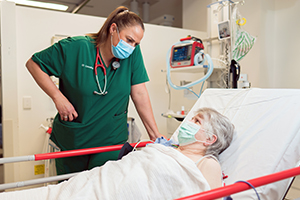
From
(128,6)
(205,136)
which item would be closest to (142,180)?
(205,136)

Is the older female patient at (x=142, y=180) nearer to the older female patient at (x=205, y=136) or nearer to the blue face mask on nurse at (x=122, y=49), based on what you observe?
the older female patient at (x=205, y=136)

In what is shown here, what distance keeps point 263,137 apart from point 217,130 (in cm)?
23

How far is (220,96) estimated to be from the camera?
1.65m

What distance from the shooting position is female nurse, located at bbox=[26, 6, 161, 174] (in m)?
1.44

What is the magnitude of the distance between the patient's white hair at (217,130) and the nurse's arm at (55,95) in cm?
68

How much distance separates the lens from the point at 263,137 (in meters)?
1.28

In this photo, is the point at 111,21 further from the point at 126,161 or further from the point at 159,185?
the point at 159,185

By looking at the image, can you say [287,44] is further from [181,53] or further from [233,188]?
[233,188]

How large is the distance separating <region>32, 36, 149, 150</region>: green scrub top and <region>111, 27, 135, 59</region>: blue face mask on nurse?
0.08 m

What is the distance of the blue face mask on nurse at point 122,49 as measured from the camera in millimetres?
1443

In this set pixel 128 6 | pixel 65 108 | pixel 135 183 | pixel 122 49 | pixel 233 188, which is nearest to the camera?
pixel 233 188

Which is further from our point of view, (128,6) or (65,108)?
(128,6)

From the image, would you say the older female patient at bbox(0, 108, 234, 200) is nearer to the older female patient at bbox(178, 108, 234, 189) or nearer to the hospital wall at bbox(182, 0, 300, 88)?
the older female patient at bbox(178, 108, 234, 189)

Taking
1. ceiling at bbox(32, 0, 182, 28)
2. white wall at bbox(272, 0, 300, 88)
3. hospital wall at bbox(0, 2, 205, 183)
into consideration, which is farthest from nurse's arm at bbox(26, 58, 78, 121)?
ceiling at bbox(32, 0, 182, 28)
